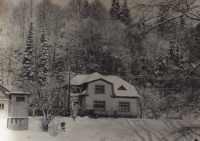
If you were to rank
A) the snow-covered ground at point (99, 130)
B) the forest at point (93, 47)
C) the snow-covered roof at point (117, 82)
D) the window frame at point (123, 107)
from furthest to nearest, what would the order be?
1. the snow-covered roof at point (117, 82)
2. the window frame at point (123, 107)
3. the forest at point (93, 47)
4. the snow-covered ground at point (99, 130)

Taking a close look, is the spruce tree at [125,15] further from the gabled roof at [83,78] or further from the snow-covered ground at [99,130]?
the snow-covered ground at [99,130]

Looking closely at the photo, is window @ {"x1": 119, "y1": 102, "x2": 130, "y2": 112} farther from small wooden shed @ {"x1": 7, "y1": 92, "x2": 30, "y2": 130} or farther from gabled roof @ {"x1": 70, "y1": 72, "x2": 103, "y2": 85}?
small wooden shed @ {"x1": 7, "y1": 92, "x2": 30, "y2": 130}

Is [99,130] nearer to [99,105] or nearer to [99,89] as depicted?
[99,105]

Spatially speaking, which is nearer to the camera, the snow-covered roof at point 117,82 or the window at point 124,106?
the window at point 124,106

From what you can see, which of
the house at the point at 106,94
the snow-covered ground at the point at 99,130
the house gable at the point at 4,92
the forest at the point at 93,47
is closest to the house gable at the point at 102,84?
the house at the point at 106,94

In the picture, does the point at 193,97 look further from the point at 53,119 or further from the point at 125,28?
the point at 53,119

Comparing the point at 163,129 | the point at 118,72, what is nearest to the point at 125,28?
the point at 118,72

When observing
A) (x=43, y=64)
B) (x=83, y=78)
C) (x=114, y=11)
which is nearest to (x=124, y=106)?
(x=83, y=78)
